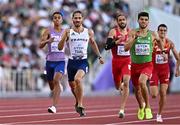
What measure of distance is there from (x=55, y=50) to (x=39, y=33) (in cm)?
1301

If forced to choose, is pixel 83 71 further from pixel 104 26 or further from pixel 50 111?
pixel 104 26

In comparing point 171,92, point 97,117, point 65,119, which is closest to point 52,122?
point 65,119

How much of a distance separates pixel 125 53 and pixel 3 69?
11.5m

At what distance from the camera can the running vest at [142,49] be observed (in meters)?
14.5

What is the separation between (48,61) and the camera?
16406 mm

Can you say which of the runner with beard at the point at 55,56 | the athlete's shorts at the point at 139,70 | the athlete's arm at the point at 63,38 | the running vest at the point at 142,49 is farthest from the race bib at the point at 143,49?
the runner with beard at the point at 55,56

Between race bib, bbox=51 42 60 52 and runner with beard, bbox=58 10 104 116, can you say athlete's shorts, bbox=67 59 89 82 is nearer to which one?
runner with beard, bbox=58 10 104 116

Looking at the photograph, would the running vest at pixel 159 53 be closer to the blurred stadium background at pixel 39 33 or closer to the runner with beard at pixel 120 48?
the runner with beard at pixel 120 48

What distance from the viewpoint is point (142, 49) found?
14578 mm

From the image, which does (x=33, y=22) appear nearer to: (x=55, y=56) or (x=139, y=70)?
(x=55, y=56)

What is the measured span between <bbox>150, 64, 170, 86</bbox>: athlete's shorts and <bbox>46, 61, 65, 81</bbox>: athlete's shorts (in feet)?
7.25

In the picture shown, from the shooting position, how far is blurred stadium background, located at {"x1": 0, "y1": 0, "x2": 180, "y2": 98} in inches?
1068

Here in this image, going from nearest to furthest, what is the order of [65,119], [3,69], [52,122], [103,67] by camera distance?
[52,122]
[65,119]
[3,69]
[103,67]

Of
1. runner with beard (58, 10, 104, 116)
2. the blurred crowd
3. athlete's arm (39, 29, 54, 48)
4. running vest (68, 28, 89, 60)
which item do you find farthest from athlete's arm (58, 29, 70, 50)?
the blurred crowd
